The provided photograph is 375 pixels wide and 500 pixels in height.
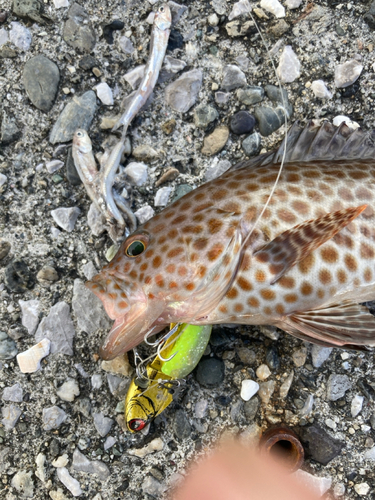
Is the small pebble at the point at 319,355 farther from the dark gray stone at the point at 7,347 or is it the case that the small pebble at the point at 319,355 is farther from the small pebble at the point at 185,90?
the dark gray stone at the point at 7,347

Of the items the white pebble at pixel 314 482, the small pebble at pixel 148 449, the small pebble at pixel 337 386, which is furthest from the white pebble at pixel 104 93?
the white pebble at pixel 314 482

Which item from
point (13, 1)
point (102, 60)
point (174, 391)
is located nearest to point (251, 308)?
point (174, 391)

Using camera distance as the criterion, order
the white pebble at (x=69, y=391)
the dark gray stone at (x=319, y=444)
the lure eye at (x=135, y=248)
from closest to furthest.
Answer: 1. the lure eye at (x=135, y=248)
2. the dark gray stone at (x=319, y=444)
3. the white pebble at (x=69, y=391)

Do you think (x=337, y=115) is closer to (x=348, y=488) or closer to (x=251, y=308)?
(x=251, y=308)

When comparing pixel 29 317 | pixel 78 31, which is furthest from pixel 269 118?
pixel 29 317

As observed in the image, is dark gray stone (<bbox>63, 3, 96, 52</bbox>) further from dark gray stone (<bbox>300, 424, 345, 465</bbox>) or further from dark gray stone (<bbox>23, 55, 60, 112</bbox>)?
dark gray stone (<bbox>300, 424, 345, 465</bbox>)

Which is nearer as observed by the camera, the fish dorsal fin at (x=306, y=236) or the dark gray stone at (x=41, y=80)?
the fish dorsal fin at (x=306, y=236)
